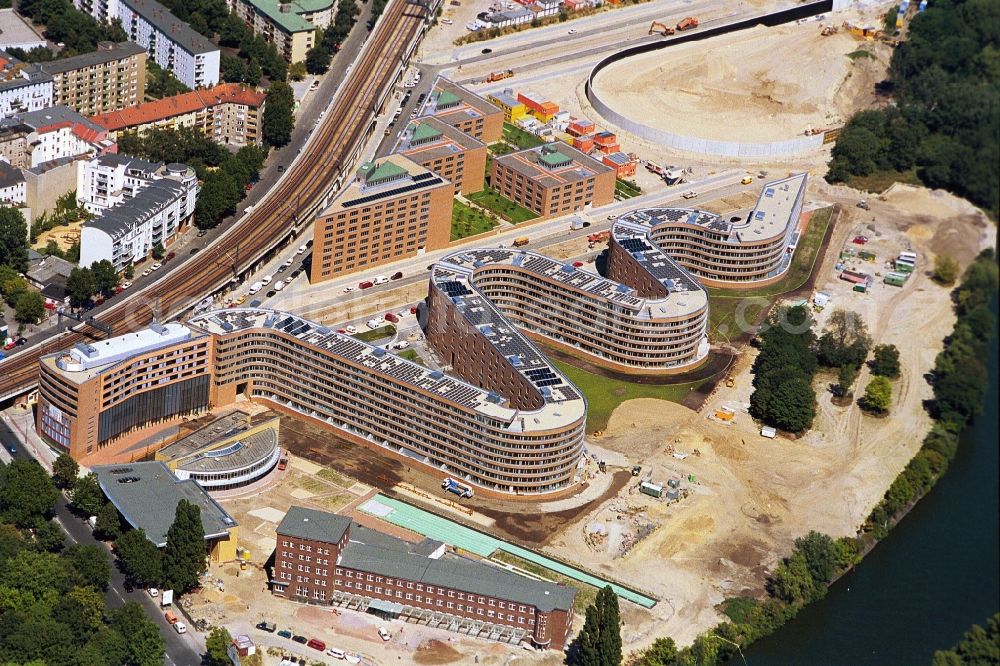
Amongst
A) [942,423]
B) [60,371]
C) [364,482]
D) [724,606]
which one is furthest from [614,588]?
[60,371]

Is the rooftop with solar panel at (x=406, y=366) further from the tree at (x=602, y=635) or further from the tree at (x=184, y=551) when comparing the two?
the tree at (x=184, y=551)

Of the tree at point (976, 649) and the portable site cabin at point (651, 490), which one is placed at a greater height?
the tree at point (976, 649)

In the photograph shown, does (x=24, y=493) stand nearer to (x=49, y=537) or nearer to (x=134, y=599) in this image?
(x=49, y=537)

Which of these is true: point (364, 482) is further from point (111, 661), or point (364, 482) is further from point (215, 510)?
point (111, 661)

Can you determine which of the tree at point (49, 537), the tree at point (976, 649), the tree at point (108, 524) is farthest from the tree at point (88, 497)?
the tree at point (976, 649)

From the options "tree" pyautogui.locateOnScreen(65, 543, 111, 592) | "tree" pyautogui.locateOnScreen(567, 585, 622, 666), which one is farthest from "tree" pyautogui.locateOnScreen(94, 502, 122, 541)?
"tree" pyautogui.locateOnScreen(567, 585, 622, 666)

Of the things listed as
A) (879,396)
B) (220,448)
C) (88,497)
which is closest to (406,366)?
(220,448)
